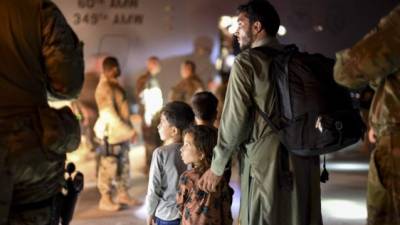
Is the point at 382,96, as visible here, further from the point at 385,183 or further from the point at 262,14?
the point at 262,14

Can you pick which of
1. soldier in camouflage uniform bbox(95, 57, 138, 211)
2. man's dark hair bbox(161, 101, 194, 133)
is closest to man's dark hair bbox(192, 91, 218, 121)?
man's dark hair bbox(161, 101, 194, 133)

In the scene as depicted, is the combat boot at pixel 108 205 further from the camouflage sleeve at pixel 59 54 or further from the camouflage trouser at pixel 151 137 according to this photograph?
the camouflage sleeve at pixel 59 54

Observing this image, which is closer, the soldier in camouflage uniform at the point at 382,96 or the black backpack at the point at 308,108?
the soldier in camouflage uniform at the point at 382,96

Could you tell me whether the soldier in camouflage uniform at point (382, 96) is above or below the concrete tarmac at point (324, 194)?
above

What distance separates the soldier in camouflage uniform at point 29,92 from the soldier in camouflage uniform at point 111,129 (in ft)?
10.2

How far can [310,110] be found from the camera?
287 cm

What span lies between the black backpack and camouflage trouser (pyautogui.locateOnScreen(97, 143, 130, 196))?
10.7ft

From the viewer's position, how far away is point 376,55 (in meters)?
2.50

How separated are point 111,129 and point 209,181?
3039mm

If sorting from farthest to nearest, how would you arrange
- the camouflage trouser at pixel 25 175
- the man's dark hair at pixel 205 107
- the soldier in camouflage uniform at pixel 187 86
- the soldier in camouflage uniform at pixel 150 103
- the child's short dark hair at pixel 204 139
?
the soldier in camouflage uniform at pixel 187 86
the soldier in camouflage uniform at pixel 150 103
the man's dark hair at pixel 205 107
the child's short dark hair at pixel 204 139
the camouflage trouser at pixel 25 175

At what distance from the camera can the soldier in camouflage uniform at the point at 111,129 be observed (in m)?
5.83

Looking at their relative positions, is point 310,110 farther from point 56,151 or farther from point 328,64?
point 56,151

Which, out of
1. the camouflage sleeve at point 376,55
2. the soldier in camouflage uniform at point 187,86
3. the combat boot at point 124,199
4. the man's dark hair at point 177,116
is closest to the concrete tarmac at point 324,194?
the combat boot at point 124,199

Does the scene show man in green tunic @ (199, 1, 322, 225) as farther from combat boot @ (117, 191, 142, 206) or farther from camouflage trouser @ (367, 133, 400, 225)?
combat boot @ (117, 191, 142, 206)
